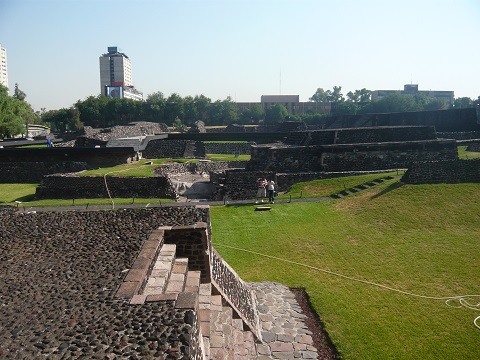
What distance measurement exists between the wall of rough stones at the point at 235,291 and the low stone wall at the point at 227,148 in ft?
107

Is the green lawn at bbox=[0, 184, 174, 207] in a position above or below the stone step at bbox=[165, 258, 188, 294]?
below

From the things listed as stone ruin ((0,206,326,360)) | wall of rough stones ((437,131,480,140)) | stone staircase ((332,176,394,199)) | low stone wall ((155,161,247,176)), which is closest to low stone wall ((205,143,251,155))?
low stone wall ((155,161,247,176))

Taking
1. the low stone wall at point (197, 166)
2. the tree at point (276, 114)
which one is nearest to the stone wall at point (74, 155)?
the low stone wall at point (197, 166)

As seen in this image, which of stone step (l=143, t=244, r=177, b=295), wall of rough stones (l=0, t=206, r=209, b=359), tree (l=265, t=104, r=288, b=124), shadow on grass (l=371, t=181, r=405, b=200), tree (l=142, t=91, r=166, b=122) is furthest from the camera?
tree (l=265, t=104, r=288, b=124)

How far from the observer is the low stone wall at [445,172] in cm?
1723

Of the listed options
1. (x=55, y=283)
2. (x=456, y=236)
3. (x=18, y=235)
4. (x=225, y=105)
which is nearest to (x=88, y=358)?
(x=55, y=283)

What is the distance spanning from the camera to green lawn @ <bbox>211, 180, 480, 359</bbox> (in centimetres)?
779

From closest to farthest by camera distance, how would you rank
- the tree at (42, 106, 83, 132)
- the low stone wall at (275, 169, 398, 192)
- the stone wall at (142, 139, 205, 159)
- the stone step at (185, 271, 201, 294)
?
the stone step at (185, 271, 201, 294), the low stone wall at (275, 169, 398, 192), the stone wall at (142, 139, 205, 159), the tree at (42, 106, 83, 132)

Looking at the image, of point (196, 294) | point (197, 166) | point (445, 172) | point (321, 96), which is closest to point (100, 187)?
point (197, 166)

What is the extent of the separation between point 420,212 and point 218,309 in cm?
997

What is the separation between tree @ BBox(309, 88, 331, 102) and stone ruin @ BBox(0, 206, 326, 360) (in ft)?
393

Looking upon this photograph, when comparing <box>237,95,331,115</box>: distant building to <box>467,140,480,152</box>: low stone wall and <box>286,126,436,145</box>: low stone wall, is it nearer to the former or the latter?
<box>467,140,480,152</box>: low stone wall

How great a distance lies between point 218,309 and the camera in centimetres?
728

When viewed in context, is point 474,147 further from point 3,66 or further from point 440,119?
point 3,66
